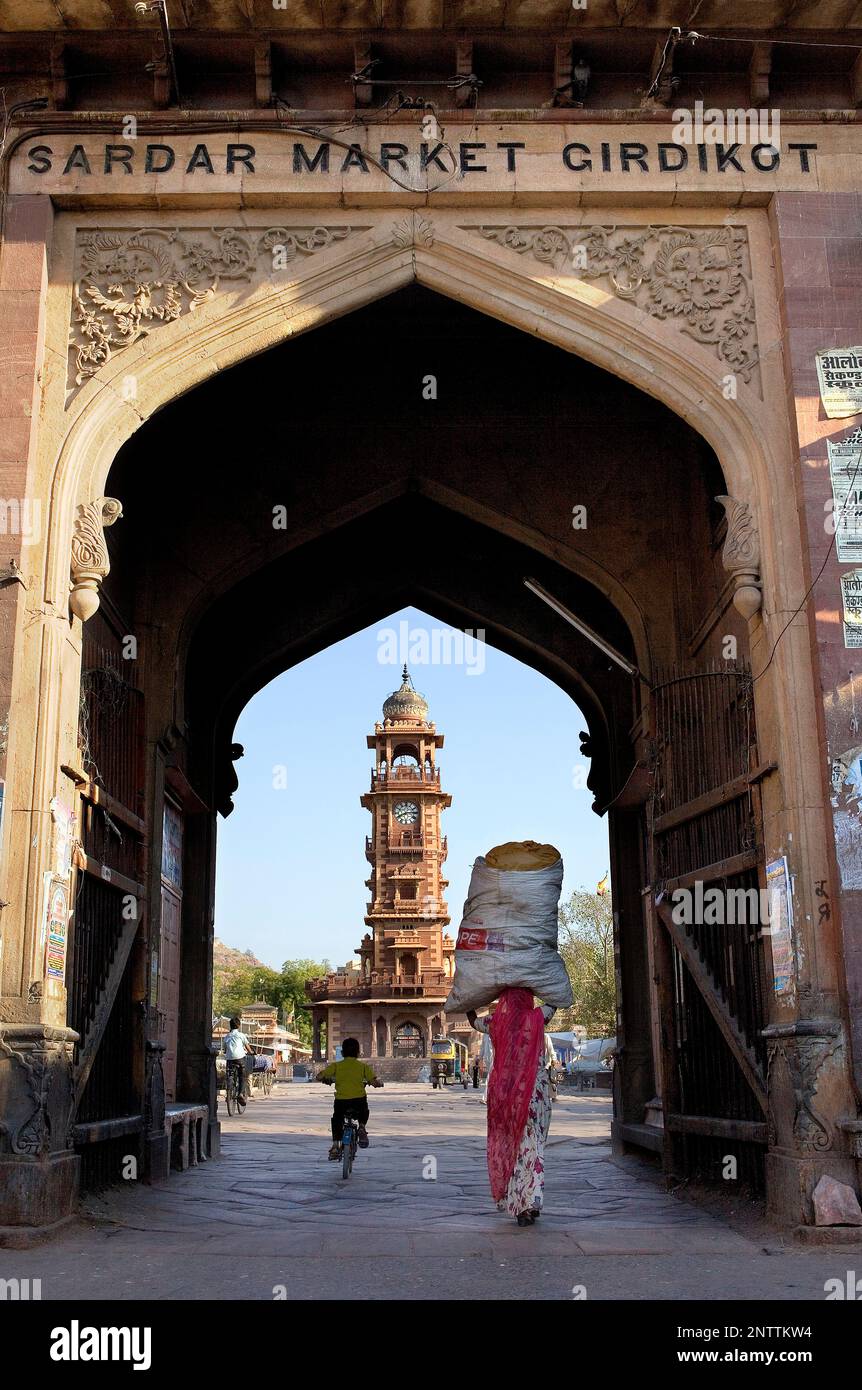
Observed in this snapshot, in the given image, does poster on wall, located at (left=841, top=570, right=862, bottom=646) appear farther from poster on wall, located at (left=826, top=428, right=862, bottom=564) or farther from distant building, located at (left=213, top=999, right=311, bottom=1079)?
distant building, located at (left=213, top=999, right=311, bottom=1079)

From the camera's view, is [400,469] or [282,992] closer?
[400,469]

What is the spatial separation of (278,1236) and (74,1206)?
122 centimetres

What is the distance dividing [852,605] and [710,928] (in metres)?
2.76

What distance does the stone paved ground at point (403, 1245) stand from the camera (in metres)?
5.85

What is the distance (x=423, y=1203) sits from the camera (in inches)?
360

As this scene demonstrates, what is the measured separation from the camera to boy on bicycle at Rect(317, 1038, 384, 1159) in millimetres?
11680

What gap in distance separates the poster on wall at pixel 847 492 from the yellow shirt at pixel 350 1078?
6.41m

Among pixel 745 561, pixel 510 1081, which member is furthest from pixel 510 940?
pixel 745 561

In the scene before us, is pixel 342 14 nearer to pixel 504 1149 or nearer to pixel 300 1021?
pixel 504 1149

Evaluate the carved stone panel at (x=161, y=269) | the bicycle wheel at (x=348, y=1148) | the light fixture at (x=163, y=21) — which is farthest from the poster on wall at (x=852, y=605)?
the bicycle wheel at (x=348, y=1148)

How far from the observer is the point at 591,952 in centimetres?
4397

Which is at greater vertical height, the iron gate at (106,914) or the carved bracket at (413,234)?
the carved bracket at (413,234)

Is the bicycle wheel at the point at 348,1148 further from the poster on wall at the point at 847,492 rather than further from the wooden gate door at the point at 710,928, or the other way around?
the poster on wall at the point at 847,492

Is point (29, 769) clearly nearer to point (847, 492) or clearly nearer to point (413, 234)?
point (413, 234)
